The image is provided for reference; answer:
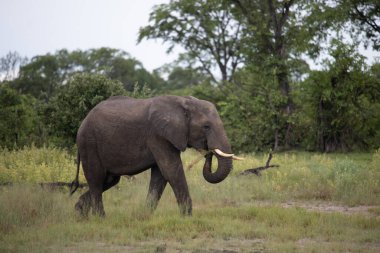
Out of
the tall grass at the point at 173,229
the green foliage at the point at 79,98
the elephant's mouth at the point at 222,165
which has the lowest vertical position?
the tall grass at the point at 173,229

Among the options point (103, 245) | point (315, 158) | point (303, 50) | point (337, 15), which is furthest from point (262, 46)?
point (103, 245)

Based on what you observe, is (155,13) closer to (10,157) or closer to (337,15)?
(337,15)

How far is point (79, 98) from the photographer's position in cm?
1816

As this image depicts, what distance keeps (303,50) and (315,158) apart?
743 centimetres

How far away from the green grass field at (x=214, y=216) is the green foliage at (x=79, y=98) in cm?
280

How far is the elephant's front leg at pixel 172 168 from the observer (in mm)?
10250

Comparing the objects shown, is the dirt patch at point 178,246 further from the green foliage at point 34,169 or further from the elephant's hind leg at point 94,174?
the green foliage at point 34,169

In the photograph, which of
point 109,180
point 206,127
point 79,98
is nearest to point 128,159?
point 109,180

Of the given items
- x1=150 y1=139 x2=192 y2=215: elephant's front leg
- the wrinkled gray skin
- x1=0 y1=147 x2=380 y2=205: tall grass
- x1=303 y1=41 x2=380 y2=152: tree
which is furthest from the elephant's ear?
x1=303 y1=41 x2=380 y2=152: tree

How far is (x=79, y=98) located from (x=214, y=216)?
8.83 metres

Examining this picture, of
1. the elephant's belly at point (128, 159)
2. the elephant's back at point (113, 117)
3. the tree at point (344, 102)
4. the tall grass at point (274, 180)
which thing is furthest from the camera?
the tree at point (344, 102)

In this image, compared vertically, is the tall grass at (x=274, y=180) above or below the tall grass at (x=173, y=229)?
above

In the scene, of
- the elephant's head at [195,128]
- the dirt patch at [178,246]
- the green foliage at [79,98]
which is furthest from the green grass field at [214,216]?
the green foliage at [79,98]

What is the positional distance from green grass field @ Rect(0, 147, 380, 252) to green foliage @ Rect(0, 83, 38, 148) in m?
7.52
